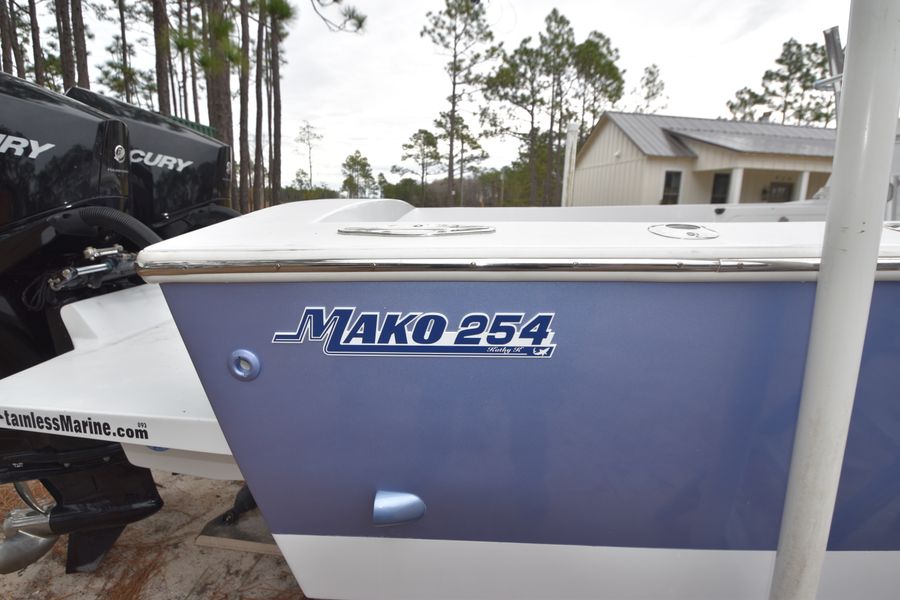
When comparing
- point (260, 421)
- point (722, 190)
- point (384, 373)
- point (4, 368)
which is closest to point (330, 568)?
point (260, 421)

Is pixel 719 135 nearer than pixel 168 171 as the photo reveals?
No

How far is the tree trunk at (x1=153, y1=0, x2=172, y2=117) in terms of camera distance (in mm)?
7414

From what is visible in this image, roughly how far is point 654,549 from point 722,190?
16.1 meters

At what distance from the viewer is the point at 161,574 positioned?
1.69 meters

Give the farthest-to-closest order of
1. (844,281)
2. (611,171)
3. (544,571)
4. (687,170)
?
(611,171), (687,170), (544,571), (844,281)

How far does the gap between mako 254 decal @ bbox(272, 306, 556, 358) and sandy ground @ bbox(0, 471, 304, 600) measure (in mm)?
1109

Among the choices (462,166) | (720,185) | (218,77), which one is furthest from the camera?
(462,166)

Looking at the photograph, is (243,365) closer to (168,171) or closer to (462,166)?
(168,171)

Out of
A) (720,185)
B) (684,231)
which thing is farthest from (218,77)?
(720,185)

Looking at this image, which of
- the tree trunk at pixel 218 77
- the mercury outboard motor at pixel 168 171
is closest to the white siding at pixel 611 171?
the tree trunk at pixel 218 77

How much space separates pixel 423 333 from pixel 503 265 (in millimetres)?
211

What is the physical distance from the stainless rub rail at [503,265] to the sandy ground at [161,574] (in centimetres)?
121

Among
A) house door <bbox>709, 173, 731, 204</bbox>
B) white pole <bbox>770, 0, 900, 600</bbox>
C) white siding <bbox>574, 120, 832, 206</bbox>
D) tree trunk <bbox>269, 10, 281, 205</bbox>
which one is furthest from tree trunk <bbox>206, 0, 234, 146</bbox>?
house door <bbox>709, 173, 731, 204</bbox>

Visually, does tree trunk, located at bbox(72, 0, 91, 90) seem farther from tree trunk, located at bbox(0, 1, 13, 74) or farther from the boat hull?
the boat hull
